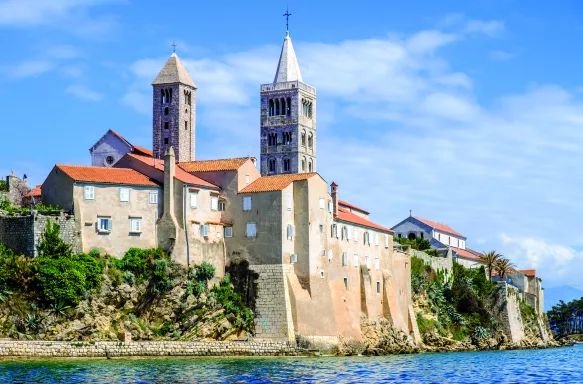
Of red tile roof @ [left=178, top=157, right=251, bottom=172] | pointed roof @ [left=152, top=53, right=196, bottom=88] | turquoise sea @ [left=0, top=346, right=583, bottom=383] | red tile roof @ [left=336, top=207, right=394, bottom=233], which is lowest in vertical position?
turquoise sea @ [left=0, top=346, right=583, bottom=383]

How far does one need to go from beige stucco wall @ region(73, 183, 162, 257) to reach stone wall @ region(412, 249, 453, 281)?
36885mm

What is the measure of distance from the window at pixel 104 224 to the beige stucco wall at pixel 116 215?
225mm

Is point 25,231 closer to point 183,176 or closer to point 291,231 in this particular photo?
point 183,176

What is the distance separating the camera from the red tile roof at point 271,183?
79188 mm

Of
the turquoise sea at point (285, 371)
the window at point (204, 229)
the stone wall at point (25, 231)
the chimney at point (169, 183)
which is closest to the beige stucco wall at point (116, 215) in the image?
the chimney at point (169, 183)

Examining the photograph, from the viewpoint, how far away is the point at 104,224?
7431 centimetres

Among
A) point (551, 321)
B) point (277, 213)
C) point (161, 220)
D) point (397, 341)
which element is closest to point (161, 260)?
point (161, 220)

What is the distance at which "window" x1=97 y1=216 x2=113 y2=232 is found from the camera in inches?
2911

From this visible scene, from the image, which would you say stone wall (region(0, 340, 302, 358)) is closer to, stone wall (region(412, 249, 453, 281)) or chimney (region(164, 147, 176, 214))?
chimney (region(164, 147, 176, 214))

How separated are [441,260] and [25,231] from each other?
53.4 meters

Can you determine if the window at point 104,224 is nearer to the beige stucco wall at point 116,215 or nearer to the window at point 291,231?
the beige stucco wall at point 116,215

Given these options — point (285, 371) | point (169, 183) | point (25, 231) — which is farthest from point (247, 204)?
point (285, 371)

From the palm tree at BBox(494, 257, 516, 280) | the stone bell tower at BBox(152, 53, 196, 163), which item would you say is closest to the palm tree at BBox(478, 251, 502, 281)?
the palm tree at BBox(494, 257, 516, 280)

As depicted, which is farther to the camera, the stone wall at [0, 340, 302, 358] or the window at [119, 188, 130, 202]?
the window at [119, 188, 130, 202]
